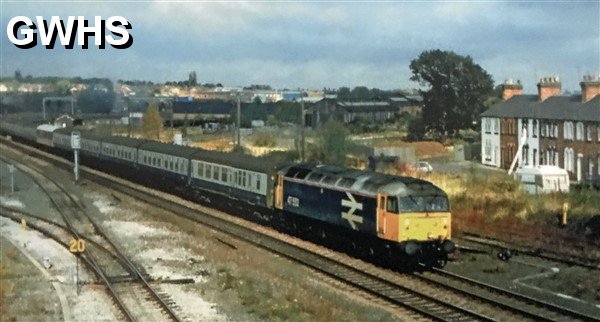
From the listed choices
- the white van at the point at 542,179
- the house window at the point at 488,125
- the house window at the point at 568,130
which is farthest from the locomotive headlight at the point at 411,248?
the house window at the point at 488,125

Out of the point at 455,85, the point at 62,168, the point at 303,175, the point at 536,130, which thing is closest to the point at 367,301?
the point at 303,175

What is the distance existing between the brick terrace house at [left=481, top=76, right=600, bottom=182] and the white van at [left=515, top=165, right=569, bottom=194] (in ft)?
16.4

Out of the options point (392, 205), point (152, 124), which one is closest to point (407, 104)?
point (152, 124)

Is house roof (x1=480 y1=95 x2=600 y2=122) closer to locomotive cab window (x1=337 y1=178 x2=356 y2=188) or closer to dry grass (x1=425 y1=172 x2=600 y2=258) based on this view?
dry grass (x1=425 y1=172 x2=600 y2=258)

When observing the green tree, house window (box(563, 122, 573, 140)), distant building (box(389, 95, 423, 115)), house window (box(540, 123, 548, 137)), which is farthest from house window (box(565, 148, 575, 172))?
distant building (box(389, 95, 423, 115))

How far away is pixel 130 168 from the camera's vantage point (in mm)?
52656

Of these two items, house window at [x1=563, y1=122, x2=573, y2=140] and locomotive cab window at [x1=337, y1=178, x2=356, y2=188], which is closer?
locomotive cab window at [x1=337, y1=178, x2=356, y2=188]

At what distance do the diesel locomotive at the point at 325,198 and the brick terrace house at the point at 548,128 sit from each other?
2325cm

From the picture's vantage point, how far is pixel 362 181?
24.2 metres

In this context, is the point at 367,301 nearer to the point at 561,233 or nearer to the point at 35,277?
the point at 35,277

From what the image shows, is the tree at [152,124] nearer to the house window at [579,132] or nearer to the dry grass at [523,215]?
the house window at [579,132]

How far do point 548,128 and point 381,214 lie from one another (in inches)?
1276

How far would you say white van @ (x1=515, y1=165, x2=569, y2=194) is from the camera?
41.4 meters

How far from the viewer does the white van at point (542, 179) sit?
41406 mm
